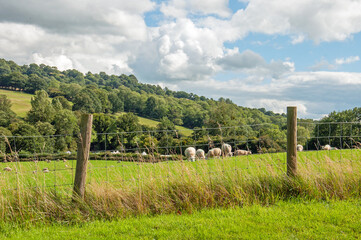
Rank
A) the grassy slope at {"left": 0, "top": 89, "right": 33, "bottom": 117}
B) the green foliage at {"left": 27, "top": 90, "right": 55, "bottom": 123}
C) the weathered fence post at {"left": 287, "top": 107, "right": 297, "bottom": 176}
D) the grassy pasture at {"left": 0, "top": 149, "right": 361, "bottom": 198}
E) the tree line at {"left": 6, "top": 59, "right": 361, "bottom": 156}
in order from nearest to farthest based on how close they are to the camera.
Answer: the grassy pasture at {"left": 0, "top": 149, "right": 361, "bottom": 198} → the weathered fence post at {"left": 287, "top": 107, "right": 297, "bottom": 176} → the tree line at {"left": 6, "top": 59, "right": 361, "bottom": 156} → the green foliage at {"left": 27, "top": 90, "right": 55, "bottom": 123} → the grassy slope at {"left": 0, "top": 89, "right": 33, "bottom": 117}

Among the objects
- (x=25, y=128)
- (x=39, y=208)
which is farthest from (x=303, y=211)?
(x=25, y=128)

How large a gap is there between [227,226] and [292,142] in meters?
2.97

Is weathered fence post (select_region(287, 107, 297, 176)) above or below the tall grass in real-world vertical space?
above

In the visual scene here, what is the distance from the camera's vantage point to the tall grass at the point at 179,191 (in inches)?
226

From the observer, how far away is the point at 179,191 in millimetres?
6152

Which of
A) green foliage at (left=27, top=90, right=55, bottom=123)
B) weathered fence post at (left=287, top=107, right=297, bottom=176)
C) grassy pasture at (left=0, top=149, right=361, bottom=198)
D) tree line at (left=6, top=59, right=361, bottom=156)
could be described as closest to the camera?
grassy pasture at (left=0, top=149, right=361, bottom=198)

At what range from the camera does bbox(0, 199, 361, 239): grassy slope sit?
4.80 m

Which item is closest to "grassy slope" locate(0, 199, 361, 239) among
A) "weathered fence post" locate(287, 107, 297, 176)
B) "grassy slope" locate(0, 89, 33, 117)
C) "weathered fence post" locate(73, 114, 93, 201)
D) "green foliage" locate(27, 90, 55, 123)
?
"weathered fence post" locate(73, 114, 93, 201)

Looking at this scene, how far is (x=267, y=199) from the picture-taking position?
6.27 m

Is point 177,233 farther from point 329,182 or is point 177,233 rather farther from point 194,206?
point 329,182

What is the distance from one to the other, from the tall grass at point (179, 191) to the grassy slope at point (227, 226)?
29cm

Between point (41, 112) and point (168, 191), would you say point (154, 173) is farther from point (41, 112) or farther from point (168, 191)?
point (41, 112)

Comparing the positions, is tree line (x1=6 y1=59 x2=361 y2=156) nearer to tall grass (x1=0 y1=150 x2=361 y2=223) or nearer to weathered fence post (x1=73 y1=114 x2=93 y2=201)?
tall grass (x1=0 y1=150 x2=361 y2=223)

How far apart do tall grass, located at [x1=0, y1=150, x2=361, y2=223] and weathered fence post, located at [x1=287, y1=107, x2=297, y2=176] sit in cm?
19
